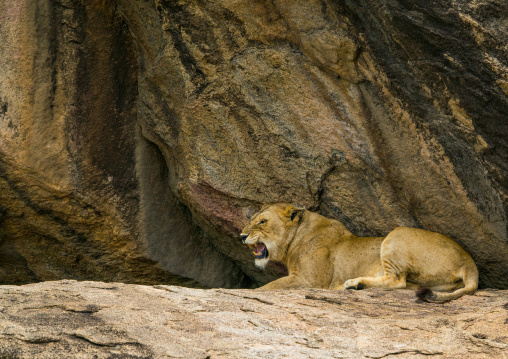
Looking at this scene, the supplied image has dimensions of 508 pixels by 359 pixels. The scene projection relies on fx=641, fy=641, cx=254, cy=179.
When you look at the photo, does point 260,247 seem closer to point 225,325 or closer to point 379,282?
point 379,282

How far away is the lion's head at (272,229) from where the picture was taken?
25.9ft

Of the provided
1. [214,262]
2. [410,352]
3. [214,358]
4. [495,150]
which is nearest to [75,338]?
[214,358]

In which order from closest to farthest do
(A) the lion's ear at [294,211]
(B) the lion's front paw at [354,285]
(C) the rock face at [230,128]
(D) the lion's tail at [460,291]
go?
(D) the lion's tail at [460,291], (C) the rock face at [230,128], (B) the lion's front paw at [354,285], (A) the lion's ear at [294,211]

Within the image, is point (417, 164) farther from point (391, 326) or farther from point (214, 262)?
point (214, 262)

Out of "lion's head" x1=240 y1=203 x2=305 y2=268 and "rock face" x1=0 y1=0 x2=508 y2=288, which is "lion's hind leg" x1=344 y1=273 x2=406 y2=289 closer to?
"rock face" x1=0 y1=0 x2=508 y2=288

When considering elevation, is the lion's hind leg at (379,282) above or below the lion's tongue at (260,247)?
below

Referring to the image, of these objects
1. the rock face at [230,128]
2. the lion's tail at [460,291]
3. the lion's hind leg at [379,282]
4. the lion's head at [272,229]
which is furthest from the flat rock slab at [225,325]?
the lion's head at [272,229]

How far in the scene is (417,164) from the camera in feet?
23.1

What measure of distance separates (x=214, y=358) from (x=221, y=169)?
13.0 feet

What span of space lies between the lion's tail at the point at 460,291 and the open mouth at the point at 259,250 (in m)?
2.24

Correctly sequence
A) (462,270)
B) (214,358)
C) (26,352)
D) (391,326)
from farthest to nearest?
(462,270)
(391,326)
(214,358)
(26,352)

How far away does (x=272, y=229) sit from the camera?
7.96 meters

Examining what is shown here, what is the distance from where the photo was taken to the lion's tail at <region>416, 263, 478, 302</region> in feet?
20.6

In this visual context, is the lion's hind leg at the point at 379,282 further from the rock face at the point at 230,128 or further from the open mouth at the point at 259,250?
the open mouth at the point at 259,250
